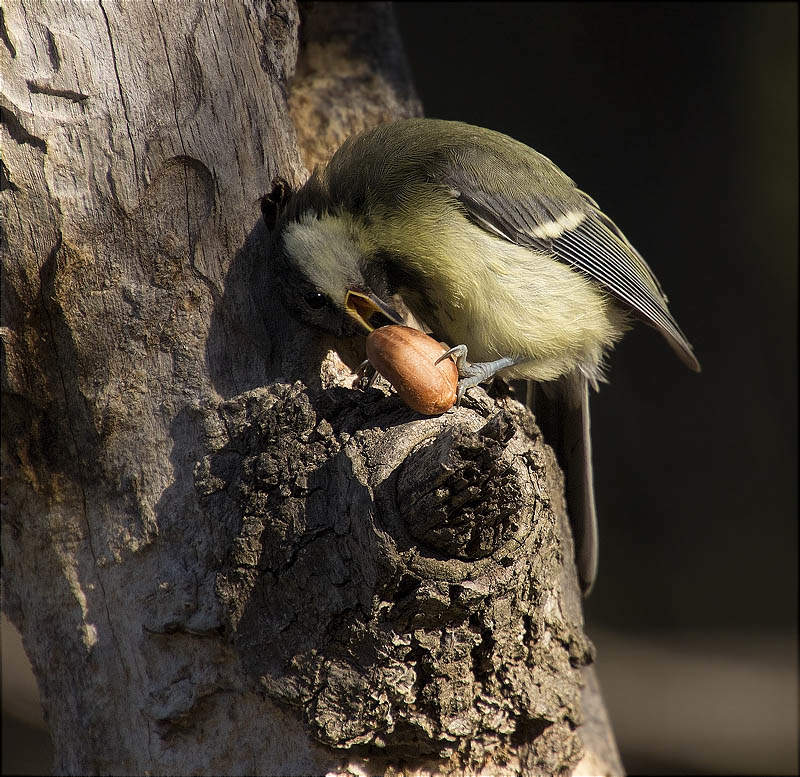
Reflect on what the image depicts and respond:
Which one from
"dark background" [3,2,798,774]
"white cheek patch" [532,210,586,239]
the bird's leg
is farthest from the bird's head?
"dark background" [3,2,798,774]

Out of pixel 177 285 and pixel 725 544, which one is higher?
pixel 177 285

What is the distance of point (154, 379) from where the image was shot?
81.7 inches

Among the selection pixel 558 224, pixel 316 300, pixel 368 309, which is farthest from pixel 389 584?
pixel 558 224

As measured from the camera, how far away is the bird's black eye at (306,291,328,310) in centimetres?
224

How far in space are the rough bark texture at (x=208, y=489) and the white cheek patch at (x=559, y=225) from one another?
0.67 meters

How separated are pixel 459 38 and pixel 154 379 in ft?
12.2

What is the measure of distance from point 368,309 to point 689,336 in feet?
10.2

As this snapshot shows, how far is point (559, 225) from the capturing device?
2641 millimetres

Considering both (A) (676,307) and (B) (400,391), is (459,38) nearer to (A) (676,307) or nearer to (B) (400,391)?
(A) (676,307)

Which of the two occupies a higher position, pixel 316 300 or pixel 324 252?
pixel 324 252

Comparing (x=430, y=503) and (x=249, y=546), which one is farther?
(x=249, y=546)

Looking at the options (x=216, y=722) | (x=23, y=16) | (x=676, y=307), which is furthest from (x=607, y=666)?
(x=23, y=16)

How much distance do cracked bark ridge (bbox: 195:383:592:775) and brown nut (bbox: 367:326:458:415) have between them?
52mm

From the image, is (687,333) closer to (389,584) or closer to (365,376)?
(365,376)
